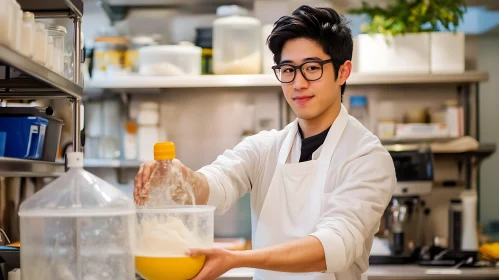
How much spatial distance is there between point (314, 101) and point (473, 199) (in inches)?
81.4

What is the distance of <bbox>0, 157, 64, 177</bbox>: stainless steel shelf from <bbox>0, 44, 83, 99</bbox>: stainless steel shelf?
22 cm

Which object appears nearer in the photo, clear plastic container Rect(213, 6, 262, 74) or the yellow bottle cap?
the yellow bottle cap

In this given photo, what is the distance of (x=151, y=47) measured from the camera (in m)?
3.97

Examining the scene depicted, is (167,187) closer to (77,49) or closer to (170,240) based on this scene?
(170,240)

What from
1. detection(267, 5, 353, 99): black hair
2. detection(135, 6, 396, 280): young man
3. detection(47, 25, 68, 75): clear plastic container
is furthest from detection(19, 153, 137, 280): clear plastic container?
detection(267, 5, 353, 99): black hair

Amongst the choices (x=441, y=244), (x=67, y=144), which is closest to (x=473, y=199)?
(x=441, y=244)

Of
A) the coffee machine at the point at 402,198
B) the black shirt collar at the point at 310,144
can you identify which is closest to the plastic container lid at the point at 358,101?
the coffee machine at the point at 402,198

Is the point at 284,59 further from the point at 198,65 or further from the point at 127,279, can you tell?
the point at 198,65

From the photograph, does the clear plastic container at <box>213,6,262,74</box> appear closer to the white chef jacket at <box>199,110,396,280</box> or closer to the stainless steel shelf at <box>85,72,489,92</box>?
the stainless steel shelf at <box>85,72,489,92</box>

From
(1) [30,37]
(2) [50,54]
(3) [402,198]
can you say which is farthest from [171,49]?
(1) [30,37]

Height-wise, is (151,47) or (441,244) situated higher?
(151,47)

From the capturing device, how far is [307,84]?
6.52 feet

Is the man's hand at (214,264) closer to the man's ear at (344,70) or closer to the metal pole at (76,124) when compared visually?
the man's ear at (344,70)

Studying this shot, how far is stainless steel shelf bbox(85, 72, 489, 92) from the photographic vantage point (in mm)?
3848
